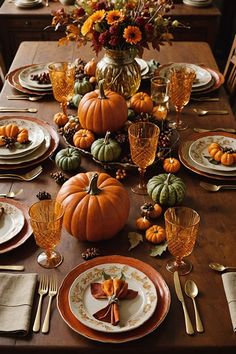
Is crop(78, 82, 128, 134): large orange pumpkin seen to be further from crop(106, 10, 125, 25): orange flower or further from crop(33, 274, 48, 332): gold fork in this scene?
crop(33, 274, 48, 332): gold fork

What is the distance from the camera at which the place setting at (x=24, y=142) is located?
153cm

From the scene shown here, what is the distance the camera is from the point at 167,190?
133 cm

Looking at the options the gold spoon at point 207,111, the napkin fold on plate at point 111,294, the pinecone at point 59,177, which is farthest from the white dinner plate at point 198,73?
the napkin fold on plate at point 111,294

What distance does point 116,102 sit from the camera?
1602mm

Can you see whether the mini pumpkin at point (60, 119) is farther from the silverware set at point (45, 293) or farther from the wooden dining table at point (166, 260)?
the silverware set at point (45, 293)

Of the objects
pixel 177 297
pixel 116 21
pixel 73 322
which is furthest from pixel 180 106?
pixel 73 322

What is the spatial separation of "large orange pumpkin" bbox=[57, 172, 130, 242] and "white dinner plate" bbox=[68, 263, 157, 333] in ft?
0.37

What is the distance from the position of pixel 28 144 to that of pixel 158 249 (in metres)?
0.67

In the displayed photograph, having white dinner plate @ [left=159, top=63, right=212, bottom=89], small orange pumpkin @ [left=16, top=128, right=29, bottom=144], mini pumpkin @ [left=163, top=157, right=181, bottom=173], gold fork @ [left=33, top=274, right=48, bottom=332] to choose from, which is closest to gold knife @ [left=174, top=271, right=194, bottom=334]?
gold fork @ [left=33, top=274, right=48, bottom=332]

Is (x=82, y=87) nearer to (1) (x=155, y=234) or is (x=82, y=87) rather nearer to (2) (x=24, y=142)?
(2) (x=24, y=142)

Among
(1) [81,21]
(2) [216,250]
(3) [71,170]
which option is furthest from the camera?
(1) [81,21]

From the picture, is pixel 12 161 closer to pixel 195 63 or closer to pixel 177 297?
pixel 177 297

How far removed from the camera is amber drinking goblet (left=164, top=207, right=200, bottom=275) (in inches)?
42.9

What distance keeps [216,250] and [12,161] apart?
0.76 metres
